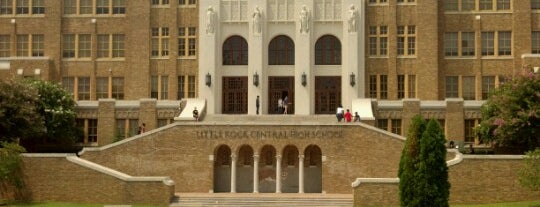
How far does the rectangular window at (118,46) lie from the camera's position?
6906 centimetres

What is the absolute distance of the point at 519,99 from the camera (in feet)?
178

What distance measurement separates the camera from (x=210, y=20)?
65625 mm

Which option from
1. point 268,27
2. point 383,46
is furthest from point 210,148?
point 383,46

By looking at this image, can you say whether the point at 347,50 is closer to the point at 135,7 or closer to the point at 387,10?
the point at 387,10

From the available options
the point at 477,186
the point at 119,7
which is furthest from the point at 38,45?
the point at 477,186

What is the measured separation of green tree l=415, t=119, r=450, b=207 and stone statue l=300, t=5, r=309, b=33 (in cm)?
2551

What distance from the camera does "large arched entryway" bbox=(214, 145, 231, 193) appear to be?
5744 centimetres

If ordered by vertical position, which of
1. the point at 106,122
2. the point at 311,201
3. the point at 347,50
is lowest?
the point at 311,201

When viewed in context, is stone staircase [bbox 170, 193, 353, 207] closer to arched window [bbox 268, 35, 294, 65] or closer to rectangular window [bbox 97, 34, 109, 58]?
arched window [bbox 268, 35, 294, 65]

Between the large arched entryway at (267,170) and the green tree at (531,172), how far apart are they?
16.0 metres

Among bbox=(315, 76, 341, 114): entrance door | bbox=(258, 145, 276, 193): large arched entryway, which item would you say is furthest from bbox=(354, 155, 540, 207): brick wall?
bbox=(315, 76, 341, 114): entrance door

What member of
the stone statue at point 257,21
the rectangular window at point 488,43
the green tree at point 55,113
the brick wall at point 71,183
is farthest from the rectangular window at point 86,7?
the rectangular window at point 488,43

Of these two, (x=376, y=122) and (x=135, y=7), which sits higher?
(x=135, y=7)

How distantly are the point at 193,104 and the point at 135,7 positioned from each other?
9.18 metres
